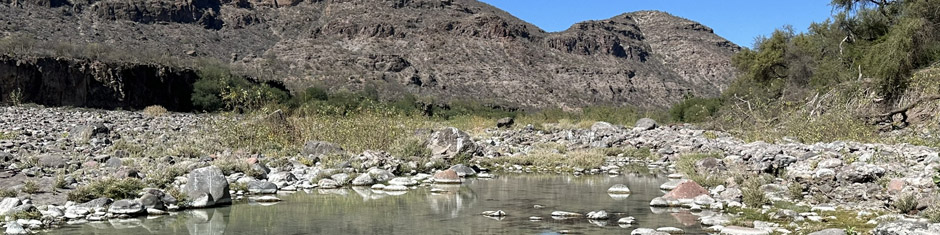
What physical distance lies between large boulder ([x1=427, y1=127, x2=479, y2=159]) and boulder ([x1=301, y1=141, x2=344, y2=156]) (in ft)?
7.37

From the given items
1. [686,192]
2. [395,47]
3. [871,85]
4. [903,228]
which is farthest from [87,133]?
[395,47]

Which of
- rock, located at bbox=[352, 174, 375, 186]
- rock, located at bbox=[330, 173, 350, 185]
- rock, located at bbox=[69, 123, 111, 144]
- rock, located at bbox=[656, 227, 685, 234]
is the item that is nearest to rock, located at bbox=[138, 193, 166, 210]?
rock, located at bbox=[330, 173, 350, 185]

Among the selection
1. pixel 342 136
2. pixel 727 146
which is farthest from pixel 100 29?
pixel 727 146

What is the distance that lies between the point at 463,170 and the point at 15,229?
8.31 metres

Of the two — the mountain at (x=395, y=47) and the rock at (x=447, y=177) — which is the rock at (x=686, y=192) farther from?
the mountain at (x=395, y=47)

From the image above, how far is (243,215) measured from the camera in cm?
812

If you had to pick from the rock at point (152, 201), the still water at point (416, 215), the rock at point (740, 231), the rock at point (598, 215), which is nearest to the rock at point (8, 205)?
the still water at point (416, 215)

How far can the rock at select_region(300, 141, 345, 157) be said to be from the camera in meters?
14.8

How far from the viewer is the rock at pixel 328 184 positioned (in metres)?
11.2

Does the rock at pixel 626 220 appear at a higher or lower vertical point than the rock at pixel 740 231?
lower

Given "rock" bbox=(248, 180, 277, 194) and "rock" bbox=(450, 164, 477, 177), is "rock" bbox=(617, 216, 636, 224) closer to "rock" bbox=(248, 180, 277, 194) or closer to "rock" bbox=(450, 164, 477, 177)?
"rock" bbox=(248, 180, 277, 194)

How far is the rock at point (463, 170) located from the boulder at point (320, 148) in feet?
9.00

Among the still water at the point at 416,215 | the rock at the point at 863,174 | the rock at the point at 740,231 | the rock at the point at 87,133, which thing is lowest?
the still water at the point at 416,215

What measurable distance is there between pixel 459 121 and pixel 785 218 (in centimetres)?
2766
